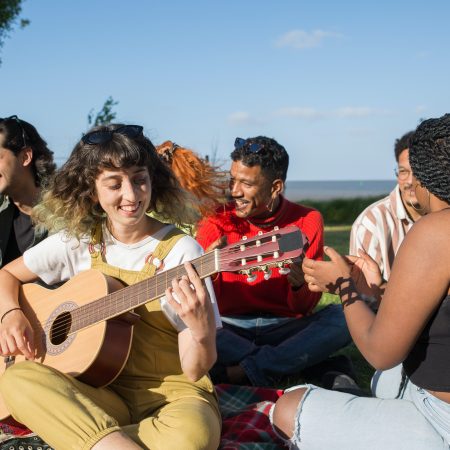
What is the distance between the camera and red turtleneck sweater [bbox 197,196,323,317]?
4.70m

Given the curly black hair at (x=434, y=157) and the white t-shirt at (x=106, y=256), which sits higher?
the curly black hair at (x=434, y=157)

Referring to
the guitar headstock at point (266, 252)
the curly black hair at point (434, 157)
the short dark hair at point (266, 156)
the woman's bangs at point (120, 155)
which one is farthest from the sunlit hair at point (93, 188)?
the curly black hair at point (434, 157)

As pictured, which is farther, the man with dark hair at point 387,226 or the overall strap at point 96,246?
the man with dark hair at point 387,226

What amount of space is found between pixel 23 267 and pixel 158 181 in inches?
36.8

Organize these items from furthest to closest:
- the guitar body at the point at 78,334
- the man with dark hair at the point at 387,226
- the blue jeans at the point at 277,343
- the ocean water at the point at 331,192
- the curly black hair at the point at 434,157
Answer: the ocean water at the point at 331,192 < the man with dark hair at the point at 387,226 < the blue jeans at the point at 277,343 < the guitar body at the point at 78,334 < the curly black hair at the point at 434,157

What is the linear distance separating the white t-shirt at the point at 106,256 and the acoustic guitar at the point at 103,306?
13 centimetres

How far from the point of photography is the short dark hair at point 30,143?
15.4ft

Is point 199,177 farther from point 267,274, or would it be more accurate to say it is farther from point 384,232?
point 267,274

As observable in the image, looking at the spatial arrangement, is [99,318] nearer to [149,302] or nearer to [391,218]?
[149,302]

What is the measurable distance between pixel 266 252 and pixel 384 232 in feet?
6.78

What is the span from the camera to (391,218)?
4.71 m

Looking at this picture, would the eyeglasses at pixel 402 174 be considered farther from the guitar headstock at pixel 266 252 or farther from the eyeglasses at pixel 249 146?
the guitar headstock at pixel 266 252

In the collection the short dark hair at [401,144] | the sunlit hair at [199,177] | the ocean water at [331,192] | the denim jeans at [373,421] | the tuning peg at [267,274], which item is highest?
the short dark hair at [401,144]

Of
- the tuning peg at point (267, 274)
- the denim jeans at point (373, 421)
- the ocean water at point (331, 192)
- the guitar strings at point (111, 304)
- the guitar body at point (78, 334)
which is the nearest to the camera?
the denim jeans at point (373, 421)
